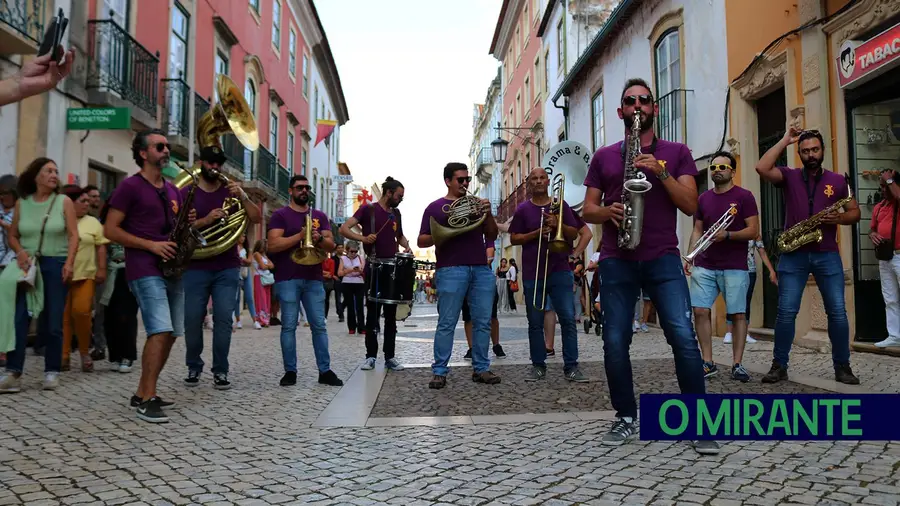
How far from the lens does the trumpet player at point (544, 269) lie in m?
5.92

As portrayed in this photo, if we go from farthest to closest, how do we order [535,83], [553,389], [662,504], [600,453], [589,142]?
1. [535,83]
2. [589,142]
3. [553,389]
4. [600,453]
5. [662,504]

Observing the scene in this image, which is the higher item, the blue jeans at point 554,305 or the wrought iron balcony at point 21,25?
the wrought iron balcony at point 21,25

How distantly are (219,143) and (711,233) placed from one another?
4.04 meters

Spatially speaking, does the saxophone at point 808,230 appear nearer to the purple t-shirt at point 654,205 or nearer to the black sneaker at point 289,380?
the purple t-shirt at point 654,205

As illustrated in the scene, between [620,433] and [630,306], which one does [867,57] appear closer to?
[630,306]

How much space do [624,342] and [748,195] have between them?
2.75 meters

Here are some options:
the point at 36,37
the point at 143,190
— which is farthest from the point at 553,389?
the point at 36,37

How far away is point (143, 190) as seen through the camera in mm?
4793

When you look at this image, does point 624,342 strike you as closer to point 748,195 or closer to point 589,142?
point 748,195

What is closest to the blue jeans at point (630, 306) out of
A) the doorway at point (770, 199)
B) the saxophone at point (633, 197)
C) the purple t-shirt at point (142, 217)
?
the saxophone at point (633, 197)

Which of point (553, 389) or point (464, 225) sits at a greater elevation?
point (464, 225)

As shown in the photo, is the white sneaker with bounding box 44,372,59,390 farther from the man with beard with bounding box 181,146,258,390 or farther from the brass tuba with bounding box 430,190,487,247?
the brass tuba with bounding box 430,190,487,247

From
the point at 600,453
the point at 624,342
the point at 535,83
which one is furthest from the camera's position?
the point at 535,83

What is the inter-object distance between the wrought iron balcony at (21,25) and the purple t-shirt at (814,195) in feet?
31.3
